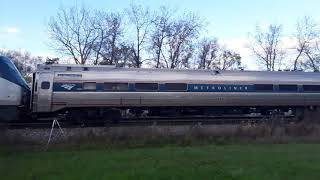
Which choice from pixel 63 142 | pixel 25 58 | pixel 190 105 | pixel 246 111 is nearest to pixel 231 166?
pixel 63 142

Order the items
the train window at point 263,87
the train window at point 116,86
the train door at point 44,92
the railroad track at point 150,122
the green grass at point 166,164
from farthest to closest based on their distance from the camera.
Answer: the train window at point 263,87, the train window at point 116,86, the train door at point 44,92, the railroad track at point 150,122, the green grass at point 166,164

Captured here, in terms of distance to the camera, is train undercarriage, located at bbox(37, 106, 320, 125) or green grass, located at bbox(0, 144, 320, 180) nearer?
green grass, located at bbox(0, 144, 320, 180)

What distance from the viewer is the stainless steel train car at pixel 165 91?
27.8m

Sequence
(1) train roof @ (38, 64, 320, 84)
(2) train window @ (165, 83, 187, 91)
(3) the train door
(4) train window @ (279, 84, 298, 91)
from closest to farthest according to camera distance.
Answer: (3) the train door, (1) train roof @ (38, 64, 320, 84), (2) train window @ (165, 83, 187, 91), (4) train window @ (279, 84, 298, 91)

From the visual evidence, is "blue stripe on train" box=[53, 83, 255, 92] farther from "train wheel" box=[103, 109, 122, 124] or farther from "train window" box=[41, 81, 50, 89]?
"train wheel" box=[103, 109, 122, 124]

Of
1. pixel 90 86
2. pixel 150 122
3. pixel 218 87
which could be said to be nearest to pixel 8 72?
pixel 90 86

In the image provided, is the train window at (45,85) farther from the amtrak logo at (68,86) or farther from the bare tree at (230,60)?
the bare tree at (230,60)

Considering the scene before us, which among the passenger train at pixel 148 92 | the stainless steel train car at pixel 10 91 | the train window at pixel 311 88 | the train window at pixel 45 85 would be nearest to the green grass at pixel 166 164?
the stainless steel train car at pixel 10 91

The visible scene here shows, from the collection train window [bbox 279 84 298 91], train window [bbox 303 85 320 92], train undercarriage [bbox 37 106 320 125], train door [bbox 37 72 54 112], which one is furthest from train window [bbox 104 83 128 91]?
train window [bbox 303 85 320 92]

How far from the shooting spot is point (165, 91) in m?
29.9

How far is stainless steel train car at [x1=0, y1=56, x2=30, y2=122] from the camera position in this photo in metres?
24.8

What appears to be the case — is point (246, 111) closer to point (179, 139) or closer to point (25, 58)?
point (179, 139)

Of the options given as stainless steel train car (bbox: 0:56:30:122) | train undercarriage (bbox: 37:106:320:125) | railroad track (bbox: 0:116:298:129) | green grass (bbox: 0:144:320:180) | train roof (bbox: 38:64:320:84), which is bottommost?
green grass (bbox: 0:144:320:180)

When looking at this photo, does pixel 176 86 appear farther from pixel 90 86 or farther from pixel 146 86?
pixel 90 86
